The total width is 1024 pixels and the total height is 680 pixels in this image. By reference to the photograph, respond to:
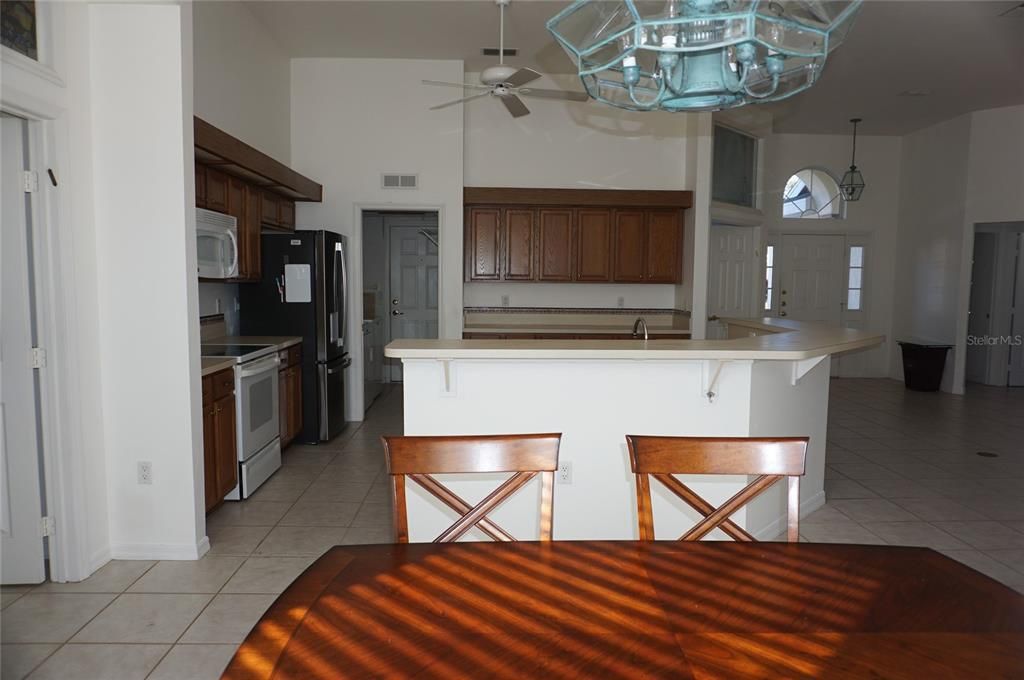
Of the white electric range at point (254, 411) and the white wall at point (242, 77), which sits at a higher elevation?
the white wall at point (242, 77)

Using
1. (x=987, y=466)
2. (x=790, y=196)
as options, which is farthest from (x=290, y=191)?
(x=790, y=196)

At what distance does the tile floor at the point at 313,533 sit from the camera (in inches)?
95.5

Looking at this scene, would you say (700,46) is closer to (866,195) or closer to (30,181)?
(30,181)

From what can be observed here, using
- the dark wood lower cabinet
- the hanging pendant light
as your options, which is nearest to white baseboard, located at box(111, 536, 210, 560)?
the dark wood lower cabinet

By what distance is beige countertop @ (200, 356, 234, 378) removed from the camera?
3.49m

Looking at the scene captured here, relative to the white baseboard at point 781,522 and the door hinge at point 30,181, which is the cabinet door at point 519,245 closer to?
the white baseboard at point 781,522

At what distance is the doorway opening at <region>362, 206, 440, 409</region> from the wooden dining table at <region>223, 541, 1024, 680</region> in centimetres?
689

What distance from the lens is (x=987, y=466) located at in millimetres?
5027

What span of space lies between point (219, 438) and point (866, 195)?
8730 mm

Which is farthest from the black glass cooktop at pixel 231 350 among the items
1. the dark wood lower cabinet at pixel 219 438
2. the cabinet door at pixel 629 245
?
the cabinet door at pixel 629 245

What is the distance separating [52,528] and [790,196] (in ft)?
29.3

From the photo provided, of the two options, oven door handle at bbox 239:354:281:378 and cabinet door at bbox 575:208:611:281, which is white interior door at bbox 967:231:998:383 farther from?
oven door handle at bbox 239:354:281:378

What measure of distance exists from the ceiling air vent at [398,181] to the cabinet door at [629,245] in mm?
2040

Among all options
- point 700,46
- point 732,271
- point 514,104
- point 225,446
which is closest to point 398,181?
point 514,104
